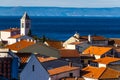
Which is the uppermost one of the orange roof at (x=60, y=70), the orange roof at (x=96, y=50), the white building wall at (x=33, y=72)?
the white building wall at (x=33, y=72)

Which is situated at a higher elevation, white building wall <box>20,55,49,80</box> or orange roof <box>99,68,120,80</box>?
white building wall <box>20,55,49,80</box>

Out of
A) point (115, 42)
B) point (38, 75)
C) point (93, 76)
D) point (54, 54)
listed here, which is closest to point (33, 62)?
point (38, 75)

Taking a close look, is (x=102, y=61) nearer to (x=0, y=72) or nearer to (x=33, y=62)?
(x=33, y=62)

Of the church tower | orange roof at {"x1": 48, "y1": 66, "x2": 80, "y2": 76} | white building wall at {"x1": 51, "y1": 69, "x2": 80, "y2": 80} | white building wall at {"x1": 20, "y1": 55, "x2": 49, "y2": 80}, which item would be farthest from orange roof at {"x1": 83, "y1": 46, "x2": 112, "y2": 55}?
white building wall at {"x1": 20, "y1": 55, "x2": 49, "y2": 80}

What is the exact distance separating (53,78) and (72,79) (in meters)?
1.45

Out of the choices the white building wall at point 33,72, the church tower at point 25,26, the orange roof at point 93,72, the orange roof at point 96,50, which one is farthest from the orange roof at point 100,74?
the church tower at point 25,26

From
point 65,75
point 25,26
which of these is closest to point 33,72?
point 65,75

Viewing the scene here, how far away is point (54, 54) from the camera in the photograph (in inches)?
2133

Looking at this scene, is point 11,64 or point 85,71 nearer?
point 11,64

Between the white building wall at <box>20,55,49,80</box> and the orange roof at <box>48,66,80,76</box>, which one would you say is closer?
the white building wall at <box>20,55,49,80</box>

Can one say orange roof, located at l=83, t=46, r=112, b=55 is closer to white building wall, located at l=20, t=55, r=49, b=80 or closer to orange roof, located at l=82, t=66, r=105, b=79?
orange roof, located at l=82, t=66, r=105, b=79

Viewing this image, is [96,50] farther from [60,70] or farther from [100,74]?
[60,70]

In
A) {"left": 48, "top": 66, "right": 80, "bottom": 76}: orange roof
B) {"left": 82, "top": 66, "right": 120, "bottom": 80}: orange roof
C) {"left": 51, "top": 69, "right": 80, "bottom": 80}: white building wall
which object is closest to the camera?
{"left": 51, "top": 69, "right": 80, "bottom": 80}: white building wall

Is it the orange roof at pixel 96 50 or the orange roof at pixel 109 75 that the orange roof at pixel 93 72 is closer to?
the orange roof at pixel 109 75
